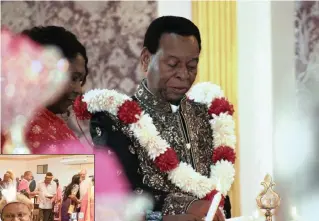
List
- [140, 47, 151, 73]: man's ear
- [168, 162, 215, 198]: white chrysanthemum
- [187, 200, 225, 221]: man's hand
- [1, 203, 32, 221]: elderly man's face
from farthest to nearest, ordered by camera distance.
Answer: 1. [140, 47, 151, 73]: man's ear
2. [168, 162, 215, 198]: white chrysanthemum
3. [187, 200, 225, 221]: man's hand
4. [1, 203, 32, 221]: elderly man's face

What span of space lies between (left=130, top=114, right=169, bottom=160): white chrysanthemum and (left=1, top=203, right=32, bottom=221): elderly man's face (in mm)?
380

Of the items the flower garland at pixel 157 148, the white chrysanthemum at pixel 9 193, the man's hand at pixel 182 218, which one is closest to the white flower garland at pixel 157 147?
the flower garland at pixel 157 148

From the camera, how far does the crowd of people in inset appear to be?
1.39 metres

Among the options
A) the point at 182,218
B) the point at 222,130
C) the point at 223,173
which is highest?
the point at 222,130

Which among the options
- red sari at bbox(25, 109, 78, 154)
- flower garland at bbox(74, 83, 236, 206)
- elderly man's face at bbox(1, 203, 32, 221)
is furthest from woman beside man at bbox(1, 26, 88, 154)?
elderly man's face at bbox(1, 203, 32, 221)

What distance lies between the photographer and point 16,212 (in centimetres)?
138

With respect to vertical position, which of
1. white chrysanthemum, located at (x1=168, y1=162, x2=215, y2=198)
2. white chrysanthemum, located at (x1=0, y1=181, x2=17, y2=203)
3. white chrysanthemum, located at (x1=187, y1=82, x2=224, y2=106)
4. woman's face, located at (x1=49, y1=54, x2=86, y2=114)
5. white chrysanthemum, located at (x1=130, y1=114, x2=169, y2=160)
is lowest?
white chrysanthemum, located at (x1=0, y1=181, x2=17, y2=203)

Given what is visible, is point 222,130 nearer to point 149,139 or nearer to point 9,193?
point 149,139

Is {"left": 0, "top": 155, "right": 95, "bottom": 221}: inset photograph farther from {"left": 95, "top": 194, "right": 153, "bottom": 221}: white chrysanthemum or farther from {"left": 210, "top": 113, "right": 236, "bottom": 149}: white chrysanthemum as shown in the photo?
{"left": 210, "top": 113, "right": 236, "bottom": 149}: white chrysanthemum

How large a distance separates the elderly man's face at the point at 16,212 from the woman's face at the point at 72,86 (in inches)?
26.0

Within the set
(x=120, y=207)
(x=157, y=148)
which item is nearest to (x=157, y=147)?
(x=157, y=148)

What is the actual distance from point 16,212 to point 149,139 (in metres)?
0.43

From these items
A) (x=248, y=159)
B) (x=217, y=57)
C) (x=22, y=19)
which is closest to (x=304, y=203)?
(x=248, y=159)

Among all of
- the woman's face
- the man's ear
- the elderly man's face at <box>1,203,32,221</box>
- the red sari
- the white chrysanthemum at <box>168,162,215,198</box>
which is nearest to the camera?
the elderly man's face at <box>1,203,32,221</box>
